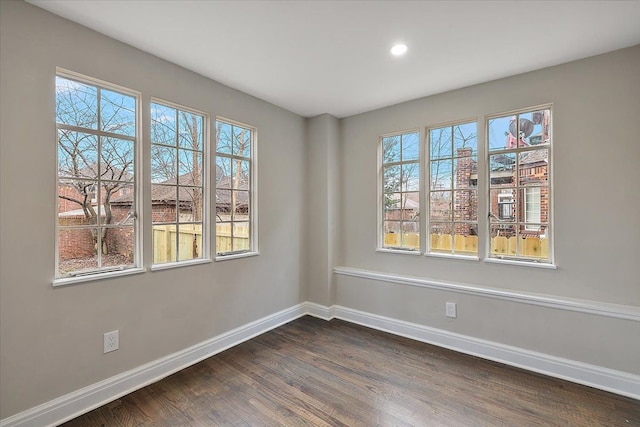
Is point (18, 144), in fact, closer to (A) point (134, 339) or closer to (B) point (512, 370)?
(A) point (134, 339)

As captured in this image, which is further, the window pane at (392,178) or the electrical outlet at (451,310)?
the window pane at (392,178)

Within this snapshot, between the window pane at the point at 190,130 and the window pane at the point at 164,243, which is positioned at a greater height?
the window pane at the point at 190,130

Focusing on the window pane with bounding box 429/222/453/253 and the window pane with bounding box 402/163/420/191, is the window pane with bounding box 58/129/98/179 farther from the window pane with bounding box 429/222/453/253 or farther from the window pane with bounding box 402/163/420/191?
the window pane with bounding box 429/222/453/253

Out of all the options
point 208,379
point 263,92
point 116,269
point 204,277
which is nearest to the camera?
point 116,269

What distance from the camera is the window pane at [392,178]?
11.6 ft

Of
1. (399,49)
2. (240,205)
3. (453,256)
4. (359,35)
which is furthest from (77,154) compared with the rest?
(453,256)

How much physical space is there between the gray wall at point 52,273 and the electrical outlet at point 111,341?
4 centimetres

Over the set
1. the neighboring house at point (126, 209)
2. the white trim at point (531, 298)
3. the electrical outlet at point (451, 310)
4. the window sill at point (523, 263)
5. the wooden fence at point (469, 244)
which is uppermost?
the neighboring house at point (126, 209)

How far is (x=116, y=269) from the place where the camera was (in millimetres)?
2217

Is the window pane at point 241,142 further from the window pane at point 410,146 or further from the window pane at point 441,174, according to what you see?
the window pane at point 441,174

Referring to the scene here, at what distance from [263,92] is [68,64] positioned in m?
1.61

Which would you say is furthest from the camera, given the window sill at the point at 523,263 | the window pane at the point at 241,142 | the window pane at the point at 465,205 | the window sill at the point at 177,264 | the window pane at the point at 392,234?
the window pane at the point at 392,234

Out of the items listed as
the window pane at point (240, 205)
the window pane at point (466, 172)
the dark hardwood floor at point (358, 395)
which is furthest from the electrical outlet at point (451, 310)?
the window pane at point (240, 205)

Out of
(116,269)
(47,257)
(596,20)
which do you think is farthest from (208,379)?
(596,20)
